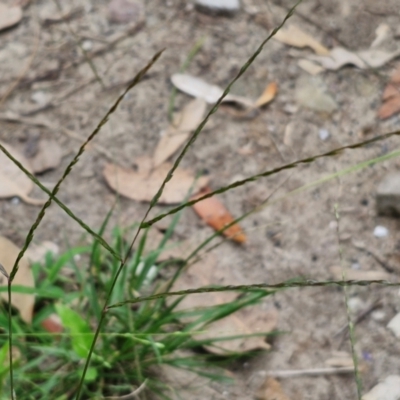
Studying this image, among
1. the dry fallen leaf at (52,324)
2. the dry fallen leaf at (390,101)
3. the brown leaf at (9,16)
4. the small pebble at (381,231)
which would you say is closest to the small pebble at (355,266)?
the small pebble at (381,231)

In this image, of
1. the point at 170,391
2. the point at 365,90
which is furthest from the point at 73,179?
the point at 365,90

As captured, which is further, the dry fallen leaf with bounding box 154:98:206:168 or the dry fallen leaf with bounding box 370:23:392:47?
the dry fallen leaf with bounding box 370:23:392:47

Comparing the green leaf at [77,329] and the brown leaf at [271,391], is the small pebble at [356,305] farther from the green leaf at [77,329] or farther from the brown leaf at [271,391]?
the green leaf at [77,329]

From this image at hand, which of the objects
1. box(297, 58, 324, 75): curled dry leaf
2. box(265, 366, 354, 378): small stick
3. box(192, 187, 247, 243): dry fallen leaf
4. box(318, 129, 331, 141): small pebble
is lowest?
box(265, 366, 354, 378): small stick

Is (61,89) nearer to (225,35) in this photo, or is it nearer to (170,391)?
(225,35)

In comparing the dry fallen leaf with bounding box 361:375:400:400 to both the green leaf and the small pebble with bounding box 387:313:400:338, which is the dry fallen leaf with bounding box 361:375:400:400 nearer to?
the small pebble with bounding box 387:313:400:338

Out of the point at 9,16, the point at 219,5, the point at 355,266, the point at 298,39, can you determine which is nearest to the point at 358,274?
the point at 355,266

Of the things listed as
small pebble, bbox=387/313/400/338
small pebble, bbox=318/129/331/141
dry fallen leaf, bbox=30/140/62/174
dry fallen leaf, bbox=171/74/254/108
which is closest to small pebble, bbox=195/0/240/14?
dry fallen leaf, bbox=171/74/254/108

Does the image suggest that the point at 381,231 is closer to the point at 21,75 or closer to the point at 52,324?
the point at 52,324
